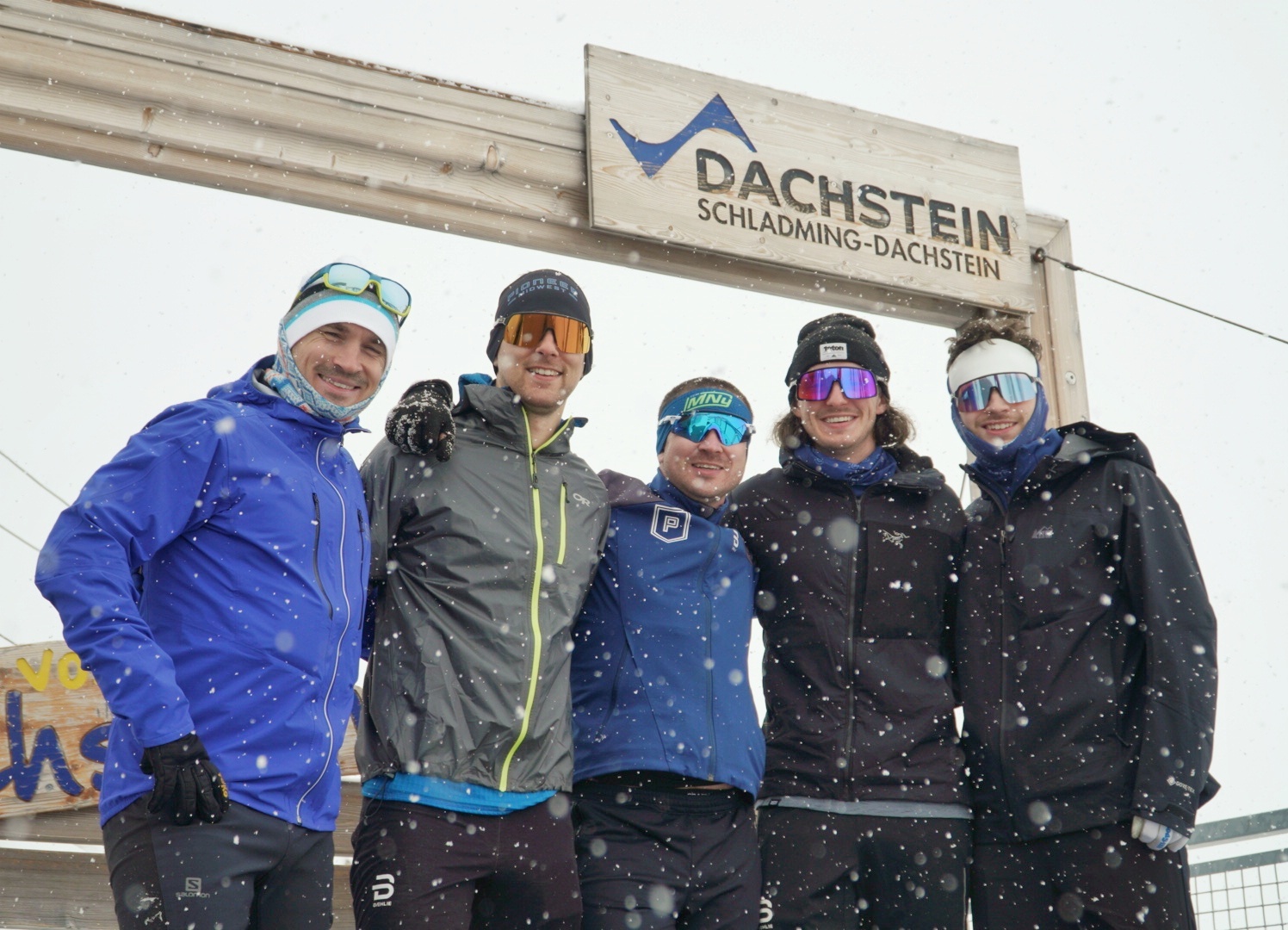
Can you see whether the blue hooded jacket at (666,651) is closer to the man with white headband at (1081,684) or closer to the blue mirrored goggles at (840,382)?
the blue mirrored goggles at (840,382)

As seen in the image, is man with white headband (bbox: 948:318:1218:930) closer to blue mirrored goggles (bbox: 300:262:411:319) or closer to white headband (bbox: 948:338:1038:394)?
white headband (bbox: 948:338:1038:394)

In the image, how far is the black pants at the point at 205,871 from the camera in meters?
2.01

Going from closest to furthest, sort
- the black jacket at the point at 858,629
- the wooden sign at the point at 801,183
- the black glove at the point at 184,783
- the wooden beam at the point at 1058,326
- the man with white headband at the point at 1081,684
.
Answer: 1. the black glove at the point at 184,783
2. the man with white headband at the point at 1081,684
3. the black jacket at the point at 858,629
4. the wooden sign at the point at 801,183
5. the wooden beam at the point at 1058,326

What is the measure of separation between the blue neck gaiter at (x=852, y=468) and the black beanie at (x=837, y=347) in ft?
0.91

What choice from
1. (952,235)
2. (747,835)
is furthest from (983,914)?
(952,235)

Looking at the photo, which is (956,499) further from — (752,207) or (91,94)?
(91,94)

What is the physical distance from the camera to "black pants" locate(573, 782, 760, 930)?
8.89 feet

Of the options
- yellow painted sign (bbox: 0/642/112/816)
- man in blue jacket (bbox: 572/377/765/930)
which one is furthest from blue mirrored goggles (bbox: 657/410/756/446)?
yellow painted sign (bbox: 0/642/112/816)

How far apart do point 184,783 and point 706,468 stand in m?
1.72

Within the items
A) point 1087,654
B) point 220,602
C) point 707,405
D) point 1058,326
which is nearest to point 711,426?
point 707,405

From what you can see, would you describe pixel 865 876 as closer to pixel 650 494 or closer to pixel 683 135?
pixel 650 494

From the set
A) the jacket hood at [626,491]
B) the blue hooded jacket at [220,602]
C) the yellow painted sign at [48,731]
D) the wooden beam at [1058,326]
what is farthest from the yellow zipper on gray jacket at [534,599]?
the wooden beam at [1058,326]

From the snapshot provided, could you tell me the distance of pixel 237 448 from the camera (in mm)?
2344

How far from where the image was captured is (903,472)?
3.34m
